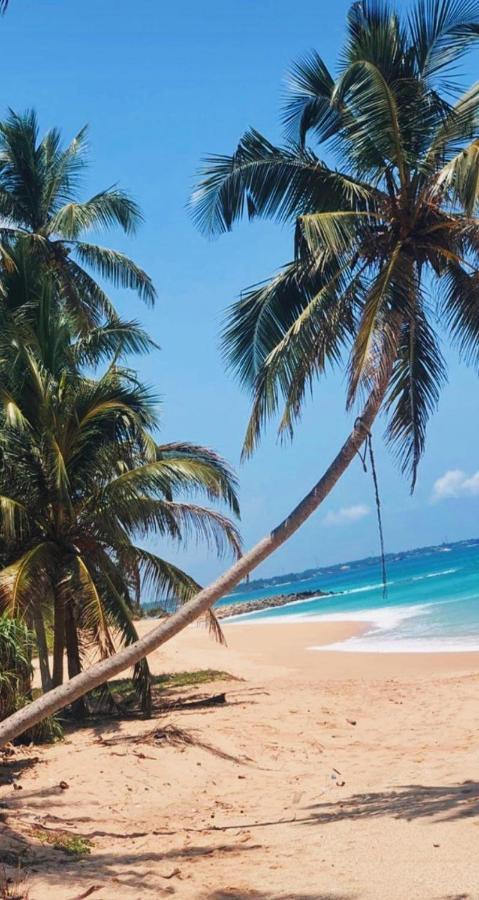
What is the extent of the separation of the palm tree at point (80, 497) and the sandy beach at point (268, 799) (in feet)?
5.21

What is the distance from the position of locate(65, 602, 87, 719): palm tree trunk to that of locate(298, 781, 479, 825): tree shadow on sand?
16.6ft

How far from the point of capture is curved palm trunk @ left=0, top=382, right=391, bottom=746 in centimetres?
707

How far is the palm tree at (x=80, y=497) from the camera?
11555 millimetres

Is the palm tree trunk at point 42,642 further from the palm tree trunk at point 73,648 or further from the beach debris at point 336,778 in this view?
the beach debris at point 336,778

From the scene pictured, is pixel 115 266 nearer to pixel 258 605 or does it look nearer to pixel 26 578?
pixel 26 578

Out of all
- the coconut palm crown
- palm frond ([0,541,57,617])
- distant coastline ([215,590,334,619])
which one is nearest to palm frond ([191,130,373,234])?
the coconut palm crown

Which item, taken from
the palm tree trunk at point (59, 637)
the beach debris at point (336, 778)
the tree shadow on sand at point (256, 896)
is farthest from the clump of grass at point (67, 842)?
the palm tree trunk at point (59, 637)

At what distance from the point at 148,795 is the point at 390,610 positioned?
32785 mm

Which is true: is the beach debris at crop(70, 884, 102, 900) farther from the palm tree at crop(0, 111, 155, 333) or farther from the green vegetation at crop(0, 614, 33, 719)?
the palm tree at crop(0, 111, 155, 333)

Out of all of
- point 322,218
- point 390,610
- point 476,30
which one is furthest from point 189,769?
point 390,610

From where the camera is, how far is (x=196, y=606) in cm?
738

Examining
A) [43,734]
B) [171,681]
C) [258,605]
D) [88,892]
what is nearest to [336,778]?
[43,734]

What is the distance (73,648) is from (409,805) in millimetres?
6154

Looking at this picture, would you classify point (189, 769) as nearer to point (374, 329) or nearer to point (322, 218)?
point (374, 329)
